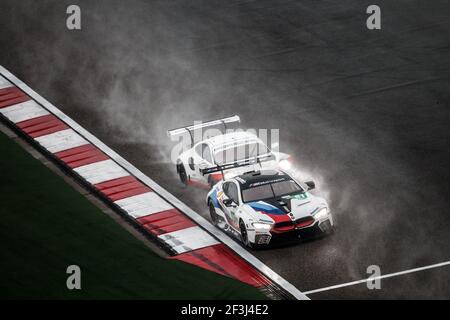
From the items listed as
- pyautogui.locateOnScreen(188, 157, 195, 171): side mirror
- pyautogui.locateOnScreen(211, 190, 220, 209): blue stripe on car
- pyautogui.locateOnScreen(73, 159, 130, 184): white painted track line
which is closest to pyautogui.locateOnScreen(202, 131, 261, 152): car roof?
pyautogui.locateOnScreen(188, 157, 195, 171): side mirror

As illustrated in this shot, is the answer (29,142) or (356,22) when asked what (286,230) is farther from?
(356,22)

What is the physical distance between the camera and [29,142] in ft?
89.9

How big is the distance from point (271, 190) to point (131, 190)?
378cm

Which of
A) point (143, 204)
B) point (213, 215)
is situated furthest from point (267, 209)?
point (143, 204)

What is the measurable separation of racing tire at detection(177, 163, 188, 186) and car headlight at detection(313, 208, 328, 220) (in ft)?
14.1

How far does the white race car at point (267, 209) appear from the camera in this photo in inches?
856

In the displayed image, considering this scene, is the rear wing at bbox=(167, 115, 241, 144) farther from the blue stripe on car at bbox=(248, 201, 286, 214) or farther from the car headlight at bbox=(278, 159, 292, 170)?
the blue stripe on car at bbox=(248, 201, 286, 214)

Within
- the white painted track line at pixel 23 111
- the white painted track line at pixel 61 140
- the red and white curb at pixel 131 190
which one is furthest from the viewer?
the white painted track line at pixel 23 111

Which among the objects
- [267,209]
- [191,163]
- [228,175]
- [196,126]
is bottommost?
[267,209]

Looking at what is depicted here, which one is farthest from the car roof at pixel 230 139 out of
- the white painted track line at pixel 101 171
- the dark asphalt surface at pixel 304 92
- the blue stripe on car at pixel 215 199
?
the white painted track line at pixel 101 171

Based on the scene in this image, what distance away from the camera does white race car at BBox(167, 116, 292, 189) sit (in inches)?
955

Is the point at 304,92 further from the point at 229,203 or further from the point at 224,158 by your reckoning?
the point at 229,203

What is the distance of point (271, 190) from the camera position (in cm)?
2273

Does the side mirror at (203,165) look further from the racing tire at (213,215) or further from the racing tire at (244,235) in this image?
the racing tire at (244,235)
